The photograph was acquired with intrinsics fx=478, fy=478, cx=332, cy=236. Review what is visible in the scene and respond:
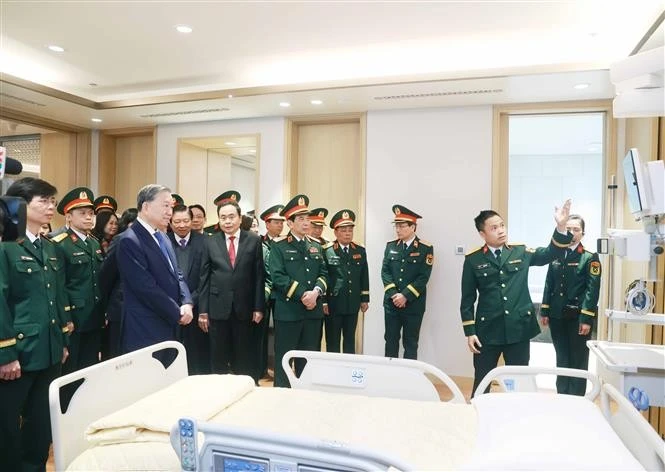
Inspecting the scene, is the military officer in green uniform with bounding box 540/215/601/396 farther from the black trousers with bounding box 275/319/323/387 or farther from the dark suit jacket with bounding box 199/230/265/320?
the dark suit jacket with bounding box 199/230/265/320

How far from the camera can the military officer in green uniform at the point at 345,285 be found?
4.18 metres

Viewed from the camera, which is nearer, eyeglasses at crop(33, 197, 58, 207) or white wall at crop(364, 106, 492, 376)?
eyeglasses at crop(33, 197, 58, 207)

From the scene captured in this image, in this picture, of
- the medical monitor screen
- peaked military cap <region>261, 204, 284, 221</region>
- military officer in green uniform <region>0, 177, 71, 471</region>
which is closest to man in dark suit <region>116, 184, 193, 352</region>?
military officer in green uniform <region>0, 177, 71, 471</region>

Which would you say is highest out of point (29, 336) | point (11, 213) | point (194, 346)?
point (11, 213)

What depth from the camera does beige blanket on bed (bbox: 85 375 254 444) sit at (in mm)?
1497

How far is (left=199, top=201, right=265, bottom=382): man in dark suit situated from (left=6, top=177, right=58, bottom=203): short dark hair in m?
1.39

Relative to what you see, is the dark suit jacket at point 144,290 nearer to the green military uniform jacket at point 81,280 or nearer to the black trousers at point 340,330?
the green military uniform jacket at point 81,280

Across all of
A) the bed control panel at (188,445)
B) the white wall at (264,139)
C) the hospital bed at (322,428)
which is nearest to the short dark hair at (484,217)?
the hospital bed at (322,428)

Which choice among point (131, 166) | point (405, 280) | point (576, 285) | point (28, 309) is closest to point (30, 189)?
point (28, 309)

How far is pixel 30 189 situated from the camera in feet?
7.59

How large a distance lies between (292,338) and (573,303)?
2.06m

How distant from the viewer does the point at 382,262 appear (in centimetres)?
454

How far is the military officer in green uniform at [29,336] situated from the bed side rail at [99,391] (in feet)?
1.60

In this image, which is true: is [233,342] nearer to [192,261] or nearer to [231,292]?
[231,292]
